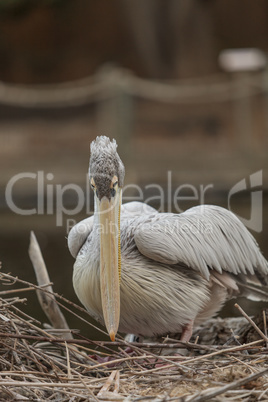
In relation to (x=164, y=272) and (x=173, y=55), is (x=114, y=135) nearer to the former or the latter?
(x=173, y=55)

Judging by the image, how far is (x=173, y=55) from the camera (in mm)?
14594

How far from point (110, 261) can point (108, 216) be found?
205mm

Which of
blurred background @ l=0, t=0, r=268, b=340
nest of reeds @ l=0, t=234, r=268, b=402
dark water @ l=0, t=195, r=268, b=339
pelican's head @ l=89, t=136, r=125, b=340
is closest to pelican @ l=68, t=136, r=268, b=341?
pelican's head @ l=89, t=136, r=125, b=340

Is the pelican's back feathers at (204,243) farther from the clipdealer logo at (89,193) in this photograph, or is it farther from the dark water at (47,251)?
the clipdealer logo at (89,193)

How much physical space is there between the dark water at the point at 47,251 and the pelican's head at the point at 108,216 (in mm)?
1238

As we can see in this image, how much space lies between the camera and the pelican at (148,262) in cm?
302

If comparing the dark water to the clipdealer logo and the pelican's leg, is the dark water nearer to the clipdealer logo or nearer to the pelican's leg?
the clipdealer logo

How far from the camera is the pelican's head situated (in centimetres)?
291

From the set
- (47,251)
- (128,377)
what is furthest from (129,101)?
(128,377)

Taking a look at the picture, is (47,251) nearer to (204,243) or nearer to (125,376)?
(204,243)

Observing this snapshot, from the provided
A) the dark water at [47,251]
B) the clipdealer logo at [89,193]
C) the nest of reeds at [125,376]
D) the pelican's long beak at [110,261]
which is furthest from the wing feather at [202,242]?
the clipdealer logo at [89,193]

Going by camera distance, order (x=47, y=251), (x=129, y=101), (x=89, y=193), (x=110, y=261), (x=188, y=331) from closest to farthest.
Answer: (x=110, y=261) < (x=188, y=331) < (x=47, y=251) < (x=89, y=193) < (x=129, y=101)

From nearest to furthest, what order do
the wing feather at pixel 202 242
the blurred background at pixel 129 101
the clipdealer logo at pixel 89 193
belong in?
1. the wing feather at pixel 202 242
2. the clipdealer logo at pixel 89 193
3. the blurred background at pixel 129 101

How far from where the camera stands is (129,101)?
1026 centimetres
